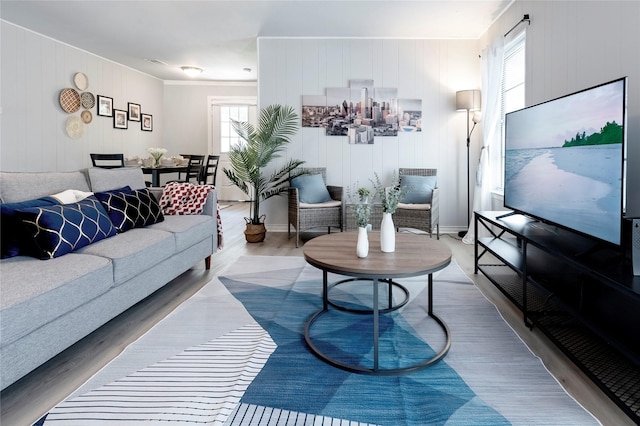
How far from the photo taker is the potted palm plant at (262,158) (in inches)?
185

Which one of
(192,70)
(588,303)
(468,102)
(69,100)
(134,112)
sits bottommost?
(588,303)

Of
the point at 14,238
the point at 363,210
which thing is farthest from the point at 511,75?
the point at 14,238

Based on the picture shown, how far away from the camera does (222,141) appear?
8.45m

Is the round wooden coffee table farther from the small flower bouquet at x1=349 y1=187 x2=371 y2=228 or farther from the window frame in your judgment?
the window frame

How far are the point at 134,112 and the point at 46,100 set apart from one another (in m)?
1.91

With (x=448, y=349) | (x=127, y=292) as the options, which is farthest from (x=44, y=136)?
(x=448, y=349)

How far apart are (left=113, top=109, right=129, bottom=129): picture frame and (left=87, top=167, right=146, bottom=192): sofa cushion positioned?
382 centimetres

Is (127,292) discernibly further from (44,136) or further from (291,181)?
(44,136)

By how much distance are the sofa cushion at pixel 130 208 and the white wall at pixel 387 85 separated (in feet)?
8.22

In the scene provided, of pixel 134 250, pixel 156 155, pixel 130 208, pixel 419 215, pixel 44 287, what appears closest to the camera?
pixel 44 287

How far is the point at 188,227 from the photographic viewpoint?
3.02m

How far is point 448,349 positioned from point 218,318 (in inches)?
53.1

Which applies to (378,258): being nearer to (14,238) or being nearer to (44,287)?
(44,287)

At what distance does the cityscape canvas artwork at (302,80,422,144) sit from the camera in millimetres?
5133
